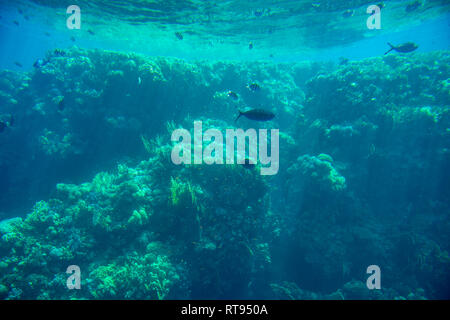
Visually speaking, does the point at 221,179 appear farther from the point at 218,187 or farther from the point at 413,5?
the point at 413,5

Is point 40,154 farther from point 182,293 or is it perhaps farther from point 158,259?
point 182,293

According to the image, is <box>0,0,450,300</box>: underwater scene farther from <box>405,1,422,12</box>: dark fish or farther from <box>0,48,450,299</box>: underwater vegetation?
<box>405,1,422,12</box>: dark fish

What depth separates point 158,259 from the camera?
6.44 m

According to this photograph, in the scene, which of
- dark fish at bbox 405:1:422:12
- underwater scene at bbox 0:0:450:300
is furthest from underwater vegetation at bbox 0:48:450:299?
dark fish at bbox 405:1:422:12

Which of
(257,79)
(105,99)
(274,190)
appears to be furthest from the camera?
(257,79)

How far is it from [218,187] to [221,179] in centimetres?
30

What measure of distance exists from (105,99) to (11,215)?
775 centimetres

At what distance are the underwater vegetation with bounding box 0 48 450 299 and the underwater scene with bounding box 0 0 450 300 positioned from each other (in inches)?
2.2

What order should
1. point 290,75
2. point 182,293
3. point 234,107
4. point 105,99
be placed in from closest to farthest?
point 182,293
point 105,99
point 234,107
point 290,75

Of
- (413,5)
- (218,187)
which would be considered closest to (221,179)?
(218,187)

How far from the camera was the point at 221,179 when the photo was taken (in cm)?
816

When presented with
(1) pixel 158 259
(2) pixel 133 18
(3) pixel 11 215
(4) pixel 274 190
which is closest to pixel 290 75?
(4) pixel 274 190

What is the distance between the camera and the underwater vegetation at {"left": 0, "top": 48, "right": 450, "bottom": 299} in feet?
22.6

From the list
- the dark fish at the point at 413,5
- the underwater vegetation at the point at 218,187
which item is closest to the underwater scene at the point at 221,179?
the underwater vegetation at the point at 218,187
